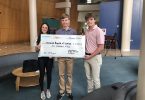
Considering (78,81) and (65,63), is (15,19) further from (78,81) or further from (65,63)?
(65,63)

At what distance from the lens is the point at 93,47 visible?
3.67 metres

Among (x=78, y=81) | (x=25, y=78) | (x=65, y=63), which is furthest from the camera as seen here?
(x=78, y=81)

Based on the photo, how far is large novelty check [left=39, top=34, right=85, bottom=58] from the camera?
387cm

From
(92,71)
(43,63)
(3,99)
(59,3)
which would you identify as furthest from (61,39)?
(59,3)

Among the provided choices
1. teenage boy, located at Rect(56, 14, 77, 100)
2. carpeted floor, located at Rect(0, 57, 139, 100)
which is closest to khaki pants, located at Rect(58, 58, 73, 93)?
teenage boy, located at Rect(56, 14, 77, 100)

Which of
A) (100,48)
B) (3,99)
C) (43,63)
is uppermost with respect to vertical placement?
(100,48)

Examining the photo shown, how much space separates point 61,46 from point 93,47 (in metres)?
0.63

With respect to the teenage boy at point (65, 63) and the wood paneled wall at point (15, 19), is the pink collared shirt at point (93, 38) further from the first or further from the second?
the wood paneled wall at point (15, 19)

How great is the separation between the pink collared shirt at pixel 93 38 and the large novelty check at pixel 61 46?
167 mm

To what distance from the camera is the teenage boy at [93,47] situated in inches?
140

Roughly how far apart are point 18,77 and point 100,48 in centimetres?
198

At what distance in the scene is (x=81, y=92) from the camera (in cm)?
452

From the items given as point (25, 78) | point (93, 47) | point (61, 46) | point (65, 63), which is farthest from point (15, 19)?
point (93, 47)

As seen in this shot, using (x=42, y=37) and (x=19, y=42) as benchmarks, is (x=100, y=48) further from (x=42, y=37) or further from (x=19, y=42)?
(x=19, y=42)
